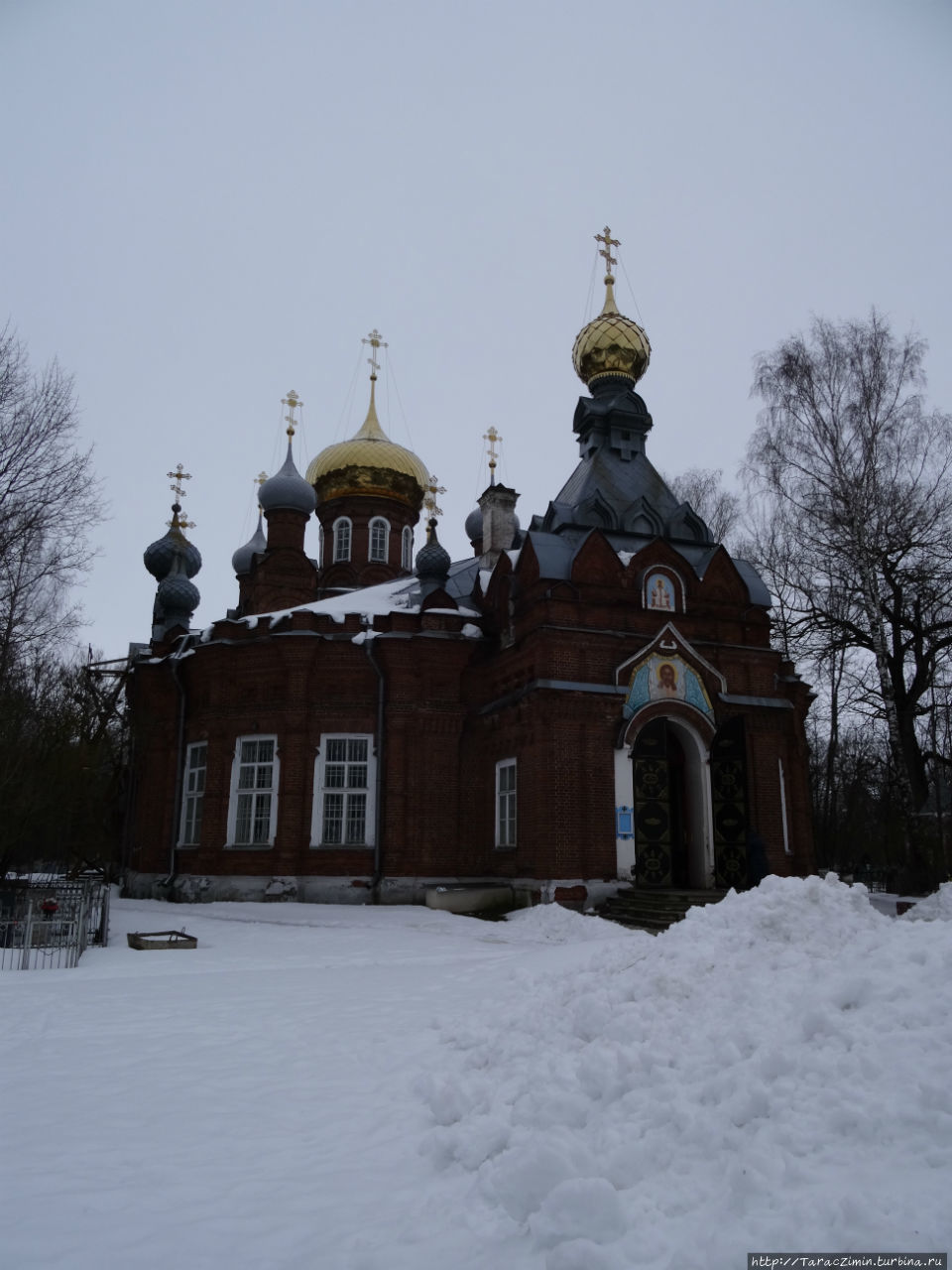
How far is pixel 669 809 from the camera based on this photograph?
56.1 ft

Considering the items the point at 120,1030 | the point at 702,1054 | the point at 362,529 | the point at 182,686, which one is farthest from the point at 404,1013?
the point at 362,529

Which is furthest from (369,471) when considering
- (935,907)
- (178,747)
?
(935,907)

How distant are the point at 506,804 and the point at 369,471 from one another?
13189 mm

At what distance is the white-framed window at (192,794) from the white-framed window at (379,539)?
9002 mm

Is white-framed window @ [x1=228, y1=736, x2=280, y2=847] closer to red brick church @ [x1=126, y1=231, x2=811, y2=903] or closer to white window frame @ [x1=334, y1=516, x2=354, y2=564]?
red brick church @ [x1=126, y1=231, x2=811, y2=903]

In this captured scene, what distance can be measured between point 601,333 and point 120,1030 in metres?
18.9

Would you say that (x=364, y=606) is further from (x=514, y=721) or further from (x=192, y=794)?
(x=192, y=794)

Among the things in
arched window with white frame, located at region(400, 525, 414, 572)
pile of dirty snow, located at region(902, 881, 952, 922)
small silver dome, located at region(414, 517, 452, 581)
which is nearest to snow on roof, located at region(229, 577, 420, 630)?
small silver dome, located at region(414, 517, 452, 581)

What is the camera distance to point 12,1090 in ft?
18.6

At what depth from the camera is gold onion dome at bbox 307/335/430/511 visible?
27484 millimetres

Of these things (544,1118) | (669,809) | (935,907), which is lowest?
(544,1118)

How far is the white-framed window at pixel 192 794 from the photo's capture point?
20.1 metres

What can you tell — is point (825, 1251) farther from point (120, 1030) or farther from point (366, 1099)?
point (120, 1030)

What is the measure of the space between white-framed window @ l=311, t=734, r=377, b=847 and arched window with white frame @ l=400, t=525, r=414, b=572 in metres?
9.95
